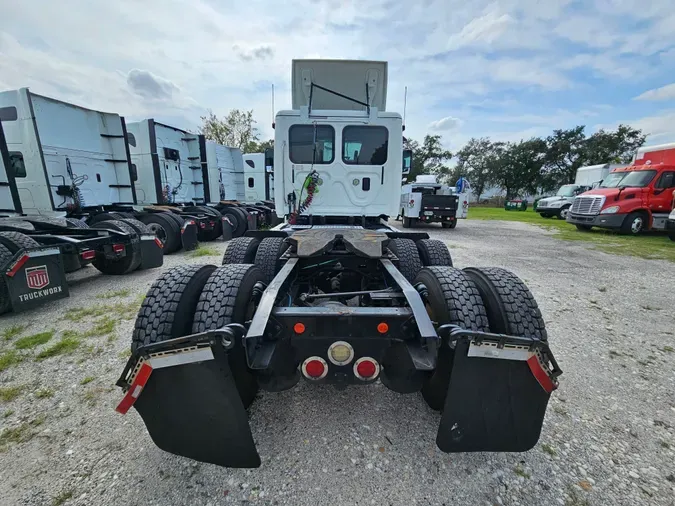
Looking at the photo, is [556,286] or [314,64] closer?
[314,64]

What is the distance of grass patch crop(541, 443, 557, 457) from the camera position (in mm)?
1904

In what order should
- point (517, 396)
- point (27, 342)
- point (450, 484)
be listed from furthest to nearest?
point (27, 342) < point (450, 484) < point (517, 396)

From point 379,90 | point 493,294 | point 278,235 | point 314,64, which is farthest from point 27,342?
point 379,90

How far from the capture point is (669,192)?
1230 centimetres

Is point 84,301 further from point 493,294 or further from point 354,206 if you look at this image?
point 493,294

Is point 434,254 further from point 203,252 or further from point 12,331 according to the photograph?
point 203,252

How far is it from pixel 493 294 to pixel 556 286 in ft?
15.2

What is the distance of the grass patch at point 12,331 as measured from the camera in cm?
329

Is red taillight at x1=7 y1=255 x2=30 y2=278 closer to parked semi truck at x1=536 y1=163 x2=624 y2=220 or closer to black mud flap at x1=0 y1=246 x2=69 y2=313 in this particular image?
black mud flap at x1=0 y1=246 x2=69 y2=313

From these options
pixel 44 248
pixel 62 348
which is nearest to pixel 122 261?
pixel 44 248

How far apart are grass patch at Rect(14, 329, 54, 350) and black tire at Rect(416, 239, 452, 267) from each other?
428cm

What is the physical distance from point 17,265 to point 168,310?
3.27m

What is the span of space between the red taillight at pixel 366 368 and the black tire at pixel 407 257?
5.52ft

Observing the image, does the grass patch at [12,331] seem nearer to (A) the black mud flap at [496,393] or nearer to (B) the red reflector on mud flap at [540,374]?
(A) the black mud flap at [496,393]
